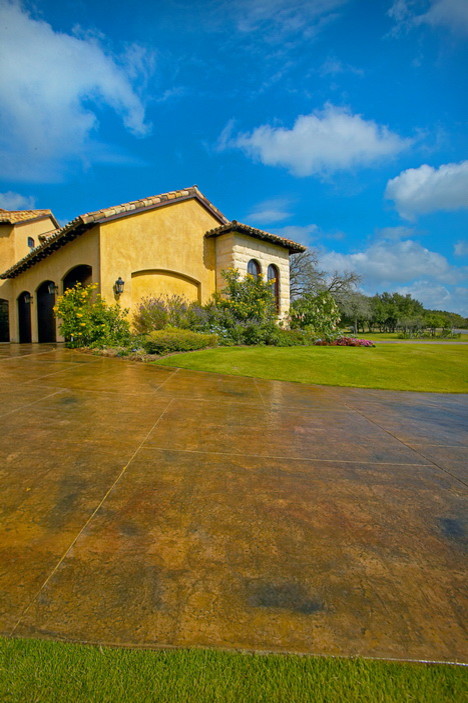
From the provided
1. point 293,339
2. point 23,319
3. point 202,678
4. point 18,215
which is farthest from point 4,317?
point 202,678

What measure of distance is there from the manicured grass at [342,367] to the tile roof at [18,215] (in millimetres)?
17190

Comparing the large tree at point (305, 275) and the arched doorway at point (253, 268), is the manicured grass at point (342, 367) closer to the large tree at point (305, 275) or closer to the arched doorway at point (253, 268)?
the arched doorway at point (253, 268)

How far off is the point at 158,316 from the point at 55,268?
5.96 m

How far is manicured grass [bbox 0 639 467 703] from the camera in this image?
99 cm

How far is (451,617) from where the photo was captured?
4.28 feet

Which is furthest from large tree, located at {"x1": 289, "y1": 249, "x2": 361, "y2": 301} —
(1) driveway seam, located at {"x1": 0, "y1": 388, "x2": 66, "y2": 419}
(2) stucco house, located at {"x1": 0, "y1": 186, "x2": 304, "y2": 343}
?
(1) driveway seam, located at {"x1": 0, "y1": 388, "x2": 66, "y2": 419}

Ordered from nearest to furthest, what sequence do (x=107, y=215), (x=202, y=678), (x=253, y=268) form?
1. (x=202, y=678)
2. (x=107, y=215)
3. (x=253, y=268)

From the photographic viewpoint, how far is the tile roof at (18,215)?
19.5 metres

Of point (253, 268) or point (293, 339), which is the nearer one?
point (293, 339)

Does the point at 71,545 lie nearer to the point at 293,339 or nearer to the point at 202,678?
the point at 202,678

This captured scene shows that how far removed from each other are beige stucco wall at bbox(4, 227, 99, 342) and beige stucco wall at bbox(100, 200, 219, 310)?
2.09 feet

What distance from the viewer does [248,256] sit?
15344 millimetres

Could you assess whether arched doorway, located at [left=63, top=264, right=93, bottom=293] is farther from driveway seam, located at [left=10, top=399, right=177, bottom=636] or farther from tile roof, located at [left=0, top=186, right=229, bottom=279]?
driveway seam, located at [left=10, top=399, right=177, bottom=636]

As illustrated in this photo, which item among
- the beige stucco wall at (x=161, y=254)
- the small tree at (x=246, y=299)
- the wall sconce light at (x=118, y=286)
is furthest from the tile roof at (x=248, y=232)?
the wall sconce light at (x=118, y=286)
